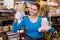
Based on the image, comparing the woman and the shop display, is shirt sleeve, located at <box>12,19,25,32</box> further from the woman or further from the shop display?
the shop display

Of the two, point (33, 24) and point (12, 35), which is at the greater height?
point (33, 24)

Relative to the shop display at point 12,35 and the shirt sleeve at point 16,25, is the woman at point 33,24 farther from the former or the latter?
the shop display at point 12,35

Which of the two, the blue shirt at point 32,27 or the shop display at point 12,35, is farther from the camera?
the shop display at point 12,35

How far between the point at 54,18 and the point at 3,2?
1.07 metres

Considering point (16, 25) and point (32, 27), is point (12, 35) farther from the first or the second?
point (32, 27)

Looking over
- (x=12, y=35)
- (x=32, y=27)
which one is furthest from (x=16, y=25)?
(x=12, y=35)

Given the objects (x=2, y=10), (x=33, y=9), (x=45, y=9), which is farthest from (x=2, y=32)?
(x=33, y=9)

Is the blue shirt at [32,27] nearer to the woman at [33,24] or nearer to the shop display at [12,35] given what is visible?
the woman at [33,24]

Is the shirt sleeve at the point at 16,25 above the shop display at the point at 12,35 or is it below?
above

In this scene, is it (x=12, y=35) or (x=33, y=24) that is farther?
(x=12, y=35)

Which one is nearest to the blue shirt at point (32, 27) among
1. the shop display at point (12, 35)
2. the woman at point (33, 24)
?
the woman at point (33, 24)

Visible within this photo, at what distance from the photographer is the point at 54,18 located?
3.36 metres

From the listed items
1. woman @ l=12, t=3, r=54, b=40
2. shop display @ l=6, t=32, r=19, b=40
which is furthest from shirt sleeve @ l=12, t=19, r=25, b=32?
shop display @ l=6, t=32, r=19, b=40

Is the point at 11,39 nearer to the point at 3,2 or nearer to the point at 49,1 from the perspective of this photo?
the point at 3,2
